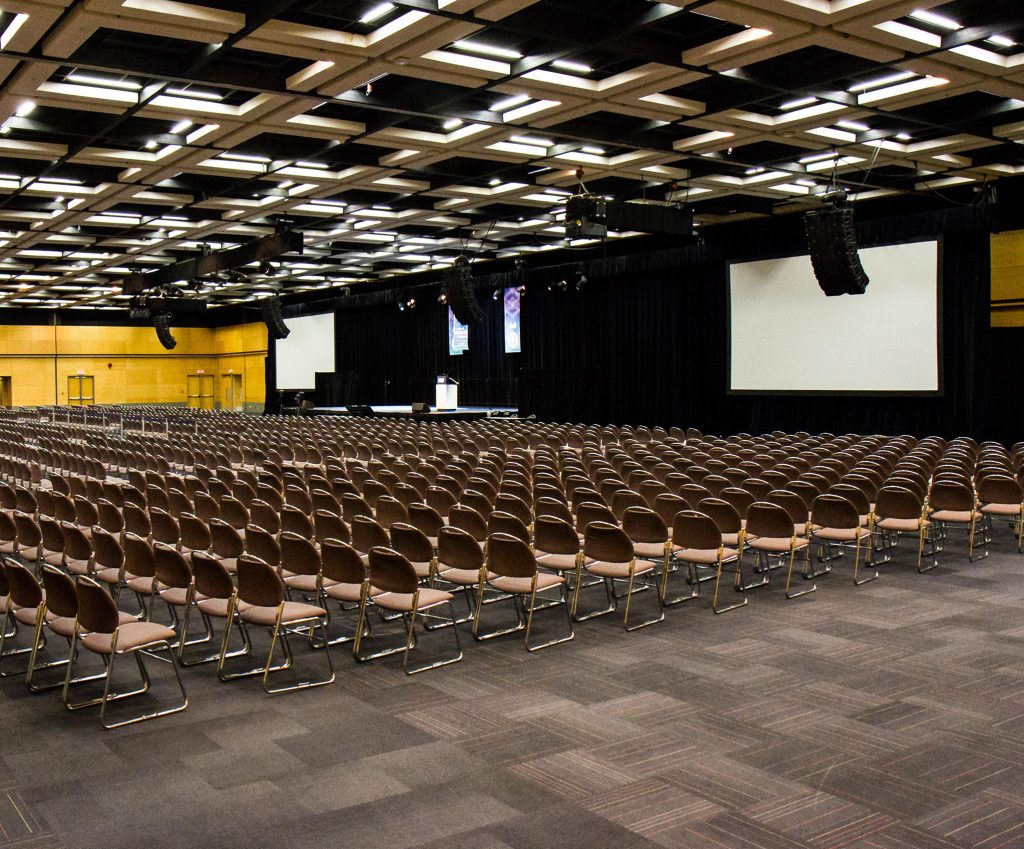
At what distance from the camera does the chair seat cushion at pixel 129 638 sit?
4.79 m

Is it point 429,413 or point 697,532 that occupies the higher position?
point 429,413

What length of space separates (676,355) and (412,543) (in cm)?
1574

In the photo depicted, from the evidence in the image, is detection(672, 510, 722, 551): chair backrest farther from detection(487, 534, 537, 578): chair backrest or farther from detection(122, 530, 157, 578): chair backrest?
detection(122, 530, 157, 578): chair backrest

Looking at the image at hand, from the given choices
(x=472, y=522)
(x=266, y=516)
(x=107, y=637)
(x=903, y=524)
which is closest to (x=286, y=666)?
(x=107, y=637)

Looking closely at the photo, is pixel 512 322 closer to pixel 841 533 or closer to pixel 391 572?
pixel 841 533

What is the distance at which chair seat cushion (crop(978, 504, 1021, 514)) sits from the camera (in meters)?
9.06

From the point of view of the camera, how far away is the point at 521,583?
632 cm

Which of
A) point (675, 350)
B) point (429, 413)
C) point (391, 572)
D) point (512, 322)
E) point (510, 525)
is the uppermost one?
point (512, 322)

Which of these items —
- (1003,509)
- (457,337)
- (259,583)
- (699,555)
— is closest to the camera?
(259,583)

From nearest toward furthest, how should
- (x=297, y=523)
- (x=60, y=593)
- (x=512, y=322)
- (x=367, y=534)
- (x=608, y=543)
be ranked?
1. (x=60, y=593)
2. (x=608, y=543)
3. (x=367, y=534)
4. (x=297, y=523)
5. (x=512, y=322)

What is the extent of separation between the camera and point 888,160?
1377 centimetres

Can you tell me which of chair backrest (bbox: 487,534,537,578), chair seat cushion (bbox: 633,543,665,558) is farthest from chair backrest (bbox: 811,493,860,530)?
chair backrest (bbox: 487,534,537,578)

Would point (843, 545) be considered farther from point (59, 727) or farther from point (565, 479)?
point (59, 727)

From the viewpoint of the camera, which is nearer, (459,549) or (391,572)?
(391,572)
